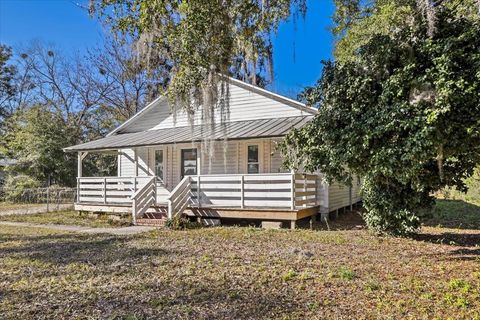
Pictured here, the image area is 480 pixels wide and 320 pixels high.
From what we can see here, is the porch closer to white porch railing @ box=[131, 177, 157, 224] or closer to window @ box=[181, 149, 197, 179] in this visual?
white porch railing @ box=[131, 177, 157, 224]

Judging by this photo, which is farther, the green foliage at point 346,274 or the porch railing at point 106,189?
the porch railing at point 106,189

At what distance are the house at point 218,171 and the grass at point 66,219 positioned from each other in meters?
0.47

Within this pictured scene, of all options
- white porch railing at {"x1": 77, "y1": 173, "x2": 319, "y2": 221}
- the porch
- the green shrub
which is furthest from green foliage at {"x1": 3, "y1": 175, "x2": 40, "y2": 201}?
the green shrub

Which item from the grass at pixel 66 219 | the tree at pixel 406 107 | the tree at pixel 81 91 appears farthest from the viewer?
the tree at pixel 81 91

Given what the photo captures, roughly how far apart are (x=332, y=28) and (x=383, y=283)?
1334 centimetres

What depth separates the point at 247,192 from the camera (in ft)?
34.7

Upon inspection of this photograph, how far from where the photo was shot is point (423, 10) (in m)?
5.55

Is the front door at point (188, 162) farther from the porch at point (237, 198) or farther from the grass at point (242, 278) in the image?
the grass at point (242, 278)

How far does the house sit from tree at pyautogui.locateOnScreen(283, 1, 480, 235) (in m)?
2.72

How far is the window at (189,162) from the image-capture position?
1391cm

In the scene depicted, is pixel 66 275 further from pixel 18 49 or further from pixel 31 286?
pixel 18 49

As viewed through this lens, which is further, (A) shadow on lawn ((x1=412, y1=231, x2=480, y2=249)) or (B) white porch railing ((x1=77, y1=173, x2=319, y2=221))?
(B) white porch railing ((x1=77, y1=173, x2=319, y2=221))

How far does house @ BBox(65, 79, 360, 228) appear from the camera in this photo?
10.3m

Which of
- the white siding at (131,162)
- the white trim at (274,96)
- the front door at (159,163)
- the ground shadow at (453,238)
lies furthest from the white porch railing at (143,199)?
the ground shadow at (453,238)
